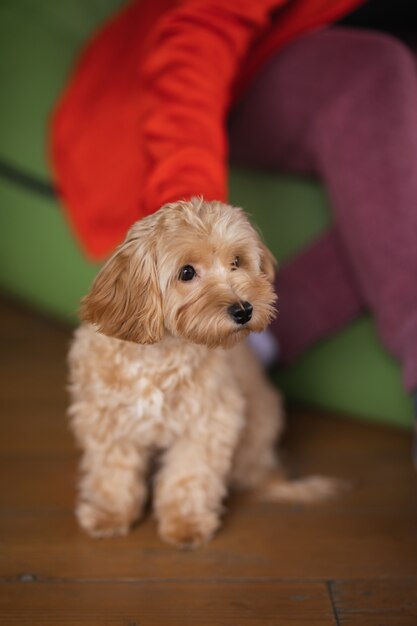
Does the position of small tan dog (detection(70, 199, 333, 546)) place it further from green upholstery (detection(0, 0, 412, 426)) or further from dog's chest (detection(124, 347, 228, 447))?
green upholstery (detection(0, 0, 412, 426))

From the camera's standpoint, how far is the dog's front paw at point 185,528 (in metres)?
1.26

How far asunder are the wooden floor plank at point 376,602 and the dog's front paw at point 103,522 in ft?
1.18

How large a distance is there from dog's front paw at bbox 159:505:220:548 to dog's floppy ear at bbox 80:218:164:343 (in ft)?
1.27

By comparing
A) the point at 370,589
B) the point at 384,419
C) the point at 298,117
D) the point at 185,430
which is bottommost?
the point at 370,589

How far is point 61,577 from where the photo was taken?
1178 millimetres

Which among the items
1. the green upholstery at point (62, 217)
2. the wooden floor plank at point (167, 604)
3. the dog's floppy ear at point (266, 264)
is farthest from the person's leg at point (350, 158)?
the wooden floor plank at point (167, 604)

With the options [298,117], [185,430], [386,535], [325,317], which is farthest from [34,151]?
[386,535]

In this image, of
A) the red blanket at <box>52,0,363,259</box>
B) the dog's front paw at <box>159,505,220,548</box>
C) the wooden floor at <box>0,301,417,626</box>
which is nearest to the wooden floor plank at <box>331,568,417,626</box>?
the wooden floor at <box>0,301,417,626</box>

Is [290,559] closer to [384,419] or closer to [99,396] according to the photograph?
[99,396]

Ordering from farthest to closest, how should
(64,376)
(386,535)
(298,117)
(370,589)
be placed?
1. (64,376)
2. (298,117)
3. (386,535)
4. (370,589)

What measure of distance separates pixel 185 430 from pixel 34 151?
1.00 metres

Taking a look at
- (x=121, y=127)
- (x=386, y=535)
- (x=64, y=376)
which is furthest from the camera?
(x=64, y=376)

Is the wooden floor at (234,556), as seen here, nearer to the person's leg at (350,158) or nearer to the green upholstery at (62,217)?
the green upholstery at (62,217)

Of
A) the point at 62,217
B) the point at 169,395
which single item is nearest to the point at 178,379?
the point at 169,395
